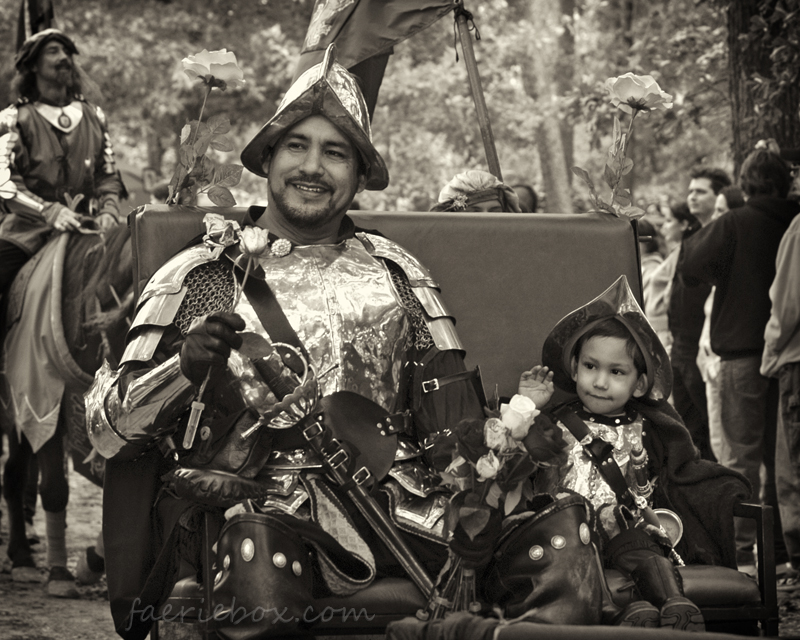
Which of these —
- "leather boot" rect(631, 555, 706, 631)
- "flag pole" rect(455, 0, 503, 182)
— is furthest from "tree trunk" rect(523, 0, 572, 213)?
"leather boot" rect(631, 555, 706, 631)

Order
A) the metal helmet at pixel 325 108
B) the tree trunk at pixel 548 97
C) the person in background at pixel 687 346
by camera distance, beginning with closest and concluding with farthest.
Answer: the metal helmet at pixel 325 108, the person in background at pixel 687 346, the tree trunk at pixel 548 97

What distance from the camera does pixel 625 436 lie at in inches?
149

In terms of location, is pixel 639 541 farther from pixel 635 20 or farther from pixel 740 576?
pixel 635 20

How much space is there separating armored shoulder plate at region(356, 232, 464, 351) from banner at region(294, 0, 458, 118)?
158 centimetres

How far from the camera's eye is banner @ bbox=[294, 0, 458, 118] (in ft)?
17.9

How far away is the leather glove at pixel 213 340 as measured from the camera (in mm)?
3051

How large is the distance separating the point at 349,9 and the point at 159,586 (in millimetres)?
2890

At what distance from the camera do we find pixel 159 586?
3516 millimetres

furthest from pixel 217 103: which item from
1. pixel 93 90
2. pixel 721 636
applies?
pixel 721 636

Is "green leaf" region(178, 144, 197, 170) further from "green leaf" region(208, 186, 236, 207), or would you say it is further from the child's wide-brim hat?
the child's wide-brim hat

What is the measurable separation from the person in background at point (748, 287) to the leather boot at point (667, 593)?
288 centimetres

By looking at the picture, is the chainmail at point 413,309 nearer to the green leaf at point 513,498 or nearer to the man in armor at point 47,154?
the green leaf at point 513,498

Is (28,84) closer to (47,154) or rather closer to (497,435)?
(47,154)

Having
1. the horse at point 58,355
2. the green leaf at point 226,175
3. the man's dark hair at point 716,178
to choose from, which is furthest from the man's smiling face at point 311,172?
the man's dark hair at point 716,178
